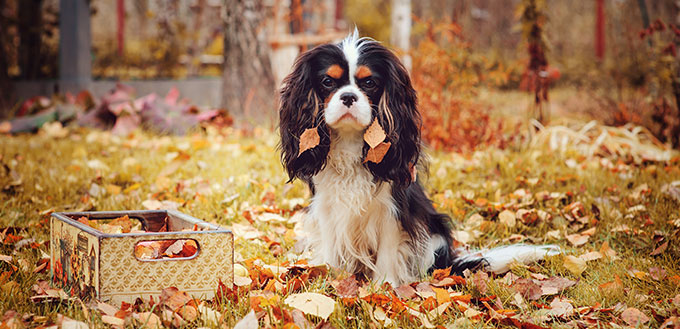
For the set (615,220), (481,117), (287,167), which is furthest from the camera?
(481,117)

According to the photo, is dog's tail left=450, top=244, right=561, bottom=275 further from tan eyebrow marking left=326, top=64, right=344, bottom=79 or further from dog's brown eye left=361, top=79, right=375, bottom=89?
tan eyebrow marking left=326, top=64, right=344, bottom=79

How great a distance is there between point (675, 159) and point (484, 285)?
11.2 ft

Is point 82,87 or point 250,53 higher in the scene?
point 250,53

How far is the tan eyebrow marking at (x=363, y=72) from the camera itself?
2465 millimetres

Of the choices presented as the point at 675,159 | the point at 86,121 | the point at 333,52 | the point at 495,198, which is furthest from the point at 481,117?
the point at 86,121

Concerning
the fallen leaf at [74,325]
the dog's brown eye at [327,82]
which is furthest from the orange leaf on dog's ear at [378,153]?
the fallen leaf at [74,325]

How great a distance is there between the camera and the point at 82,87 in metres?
8.64

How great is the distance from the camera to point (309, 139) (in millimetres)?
2545

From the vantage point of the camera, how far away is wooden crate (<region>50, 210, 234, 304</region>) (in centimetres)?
206

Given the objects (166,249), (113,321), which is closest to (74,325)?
(113,321)

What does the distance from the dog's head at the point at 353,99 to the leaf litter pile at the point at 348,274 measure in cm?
16

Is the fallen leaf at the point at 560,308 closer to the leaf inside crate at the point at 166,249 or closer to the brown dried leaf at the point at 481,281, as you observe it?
the brown dried leaf at the point at 481,281

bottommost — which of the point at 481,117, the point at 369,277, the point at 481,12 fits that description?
the point at 369,277

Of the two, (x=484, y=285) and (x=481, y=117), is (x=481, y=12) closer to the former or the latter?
(x=481, y=117)
